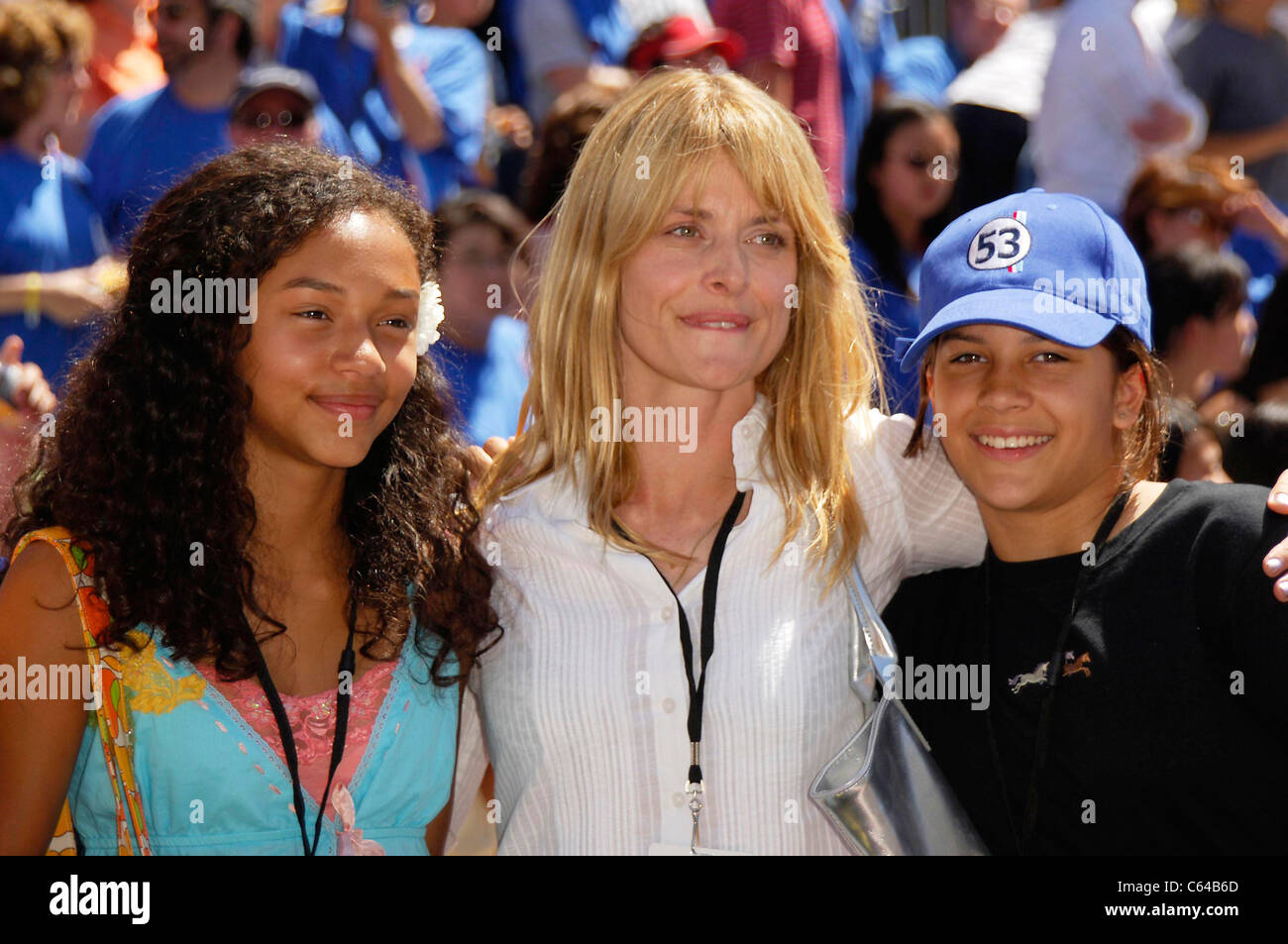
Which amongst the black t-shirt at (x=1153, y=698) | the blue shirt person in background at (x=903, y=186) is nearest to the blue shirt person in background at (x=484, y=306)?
the blue shirt person in background at (x=903, y=186)

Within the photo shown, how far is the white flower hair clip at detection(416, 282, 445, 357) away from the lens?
9.44 feet

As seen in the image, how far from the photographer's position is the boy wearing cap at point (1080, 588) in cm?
239

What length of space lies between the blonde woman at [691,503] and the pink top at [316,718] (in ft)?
0.76

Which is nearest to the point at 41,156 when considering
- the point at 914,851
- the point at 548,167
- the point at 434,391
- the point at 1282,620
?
the point at 548,167

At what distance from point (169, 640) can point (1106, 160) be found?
4.53m

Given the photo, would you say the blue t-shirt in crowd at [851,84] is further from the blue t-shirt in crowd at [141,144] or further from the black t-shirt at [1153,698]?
the black t-shirt at [1153,698]

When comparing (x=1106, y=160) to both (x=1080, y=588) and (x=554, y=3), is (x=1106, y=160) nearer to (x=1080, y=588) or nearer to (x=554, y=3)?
(x=554, y=3)

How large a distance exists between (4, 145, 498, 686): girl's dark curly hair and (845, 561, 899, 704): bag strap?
679 millimetres

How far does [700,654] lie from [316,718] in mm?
701

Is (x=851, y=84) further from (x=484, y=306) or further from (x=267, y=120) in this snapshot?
(x=267, y=120)

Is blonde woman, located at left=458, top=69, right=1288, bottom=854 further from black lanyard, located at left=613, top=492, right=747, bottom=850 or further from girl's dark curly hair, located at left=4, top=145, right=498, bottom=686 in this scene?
girl's dark curly hair, located at left=4, top=145, right=498, bottom=686

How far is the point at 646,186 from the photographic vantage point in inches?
114

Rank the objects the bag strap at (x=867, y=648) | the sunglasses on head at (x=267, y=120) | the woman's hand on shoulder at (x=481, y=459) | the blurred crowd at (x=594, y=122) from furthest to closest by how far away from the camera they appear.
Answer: the sunglasses on head at (x=267, y=120), the blurred crowd at (x=594, y=122), the woman's hand on shoulder at (x=481, y=459), the bag strap at (x=867, y=648)

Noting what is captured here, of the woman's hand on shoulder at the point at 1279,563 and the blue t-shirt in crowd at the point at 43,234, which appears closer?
the woman's hand on shoulder at the point at 1279,563
